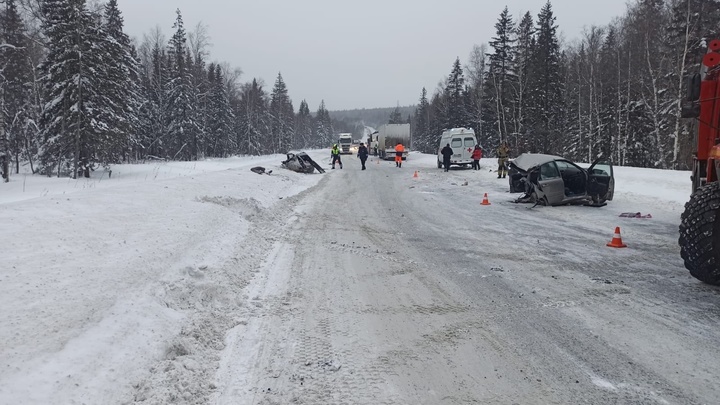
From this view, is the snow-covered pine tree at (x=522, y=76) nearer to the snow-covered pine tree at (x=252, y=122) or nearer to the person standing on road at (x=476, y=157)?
the person standing on road at (x=476, y=157)

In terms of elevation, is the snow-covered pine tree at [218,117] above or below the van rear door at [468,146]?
above

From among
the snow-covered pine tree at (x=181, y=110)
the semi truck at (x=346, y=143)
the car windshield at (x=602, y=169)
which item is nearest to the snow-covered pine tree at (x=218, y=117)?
the snow-covered pine tree at (x=181, y=110)

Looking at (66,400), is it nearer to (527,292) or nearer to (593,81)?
(527,292)

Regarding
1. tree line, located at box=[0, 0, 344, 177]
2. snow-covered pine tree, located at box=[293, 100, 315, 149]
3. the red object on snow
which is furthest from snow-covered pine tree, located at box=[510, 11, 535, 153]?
snow-covered pine tree, located at box=[293, 100, 315, 149]

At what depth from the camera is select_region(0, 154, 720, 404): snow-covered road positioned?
3400 millimetres

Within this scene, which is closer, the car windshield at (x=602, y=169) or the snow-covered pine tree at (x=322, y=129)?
the car windshield at (x=602, y=169)

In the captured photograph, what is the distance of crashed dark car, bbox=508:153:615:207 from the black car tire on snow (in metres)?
7.62

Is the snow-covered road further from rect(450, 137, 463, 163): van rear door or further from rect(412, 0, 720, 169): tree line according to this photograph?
rect(412, 0, 720, 169): tree line

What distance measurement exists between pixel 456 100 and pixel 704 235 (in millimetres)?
60095

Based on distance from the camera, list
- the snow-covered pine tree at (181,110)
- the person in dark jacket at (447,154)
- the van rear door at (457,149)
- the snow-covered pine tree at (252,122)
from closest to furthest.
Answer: the person in dark jacket at (447,154) < the van rear door at (457,149) < the snow-covered pine tree at (181,110) < the snow-covered pine tree at (252,122)

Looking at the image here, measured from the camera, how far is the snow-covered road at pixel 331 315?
11.2ft

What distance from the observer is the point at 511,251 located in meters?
8.09

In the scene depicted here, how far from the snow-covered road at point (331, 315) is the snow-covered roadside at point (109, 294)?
20 millimetres

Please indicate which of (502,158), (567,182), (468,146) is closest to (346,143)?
(468,146)
